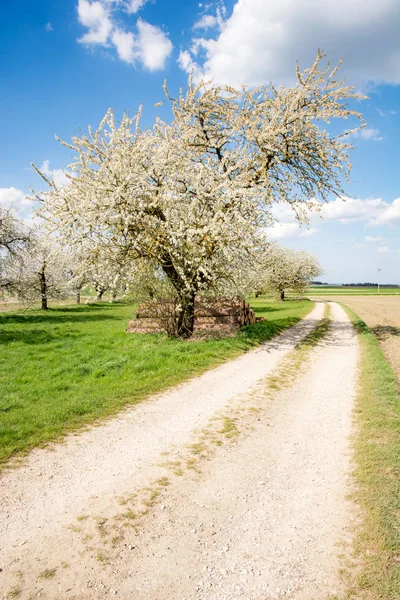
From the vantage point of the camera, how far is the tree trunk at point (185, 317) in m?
17.5

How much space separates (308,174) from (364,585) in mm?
21249

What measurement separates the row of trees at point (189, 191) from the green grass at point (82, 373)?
334cm

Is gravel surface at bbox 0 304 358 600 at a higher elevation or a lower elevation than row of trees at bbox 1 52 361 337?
lower

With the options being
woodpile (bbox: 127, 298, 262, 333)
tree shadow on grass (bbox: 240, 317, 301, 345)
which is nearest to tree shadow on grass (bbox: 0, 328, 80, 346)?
woodpile (bbox: 127, 298, 262, 333)

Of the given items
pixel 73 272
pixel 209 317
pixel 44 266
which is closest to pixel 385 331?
pixel 209 317

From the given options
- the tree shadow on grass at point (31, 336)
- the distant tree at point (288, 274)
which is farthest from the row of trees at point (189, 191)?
the distant tree at point (288, 274)

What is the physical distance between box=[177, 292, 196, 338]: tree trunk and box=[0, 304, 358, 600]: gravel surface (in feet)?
30.9

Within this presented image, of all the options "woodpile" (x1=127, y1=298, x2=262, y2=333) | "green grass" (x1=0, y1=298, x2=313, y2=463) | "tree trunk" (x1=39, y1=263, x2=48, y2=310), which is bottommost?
"green grass" (x1=0, y1=298, x2=313, y2=463)

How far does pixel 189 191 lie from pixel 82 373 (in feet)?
35.7

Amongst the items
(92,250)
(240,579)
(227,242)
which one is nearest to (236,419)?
(240,579)

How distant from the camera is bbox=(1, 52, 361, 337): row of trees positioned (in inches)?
648

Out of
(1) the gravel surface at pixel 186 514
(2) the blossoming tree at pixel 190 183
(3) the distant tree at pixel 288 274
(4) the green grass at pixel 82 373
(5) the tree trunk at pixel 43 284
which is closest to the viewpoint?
(1) the gravel surface at pixel 186 514

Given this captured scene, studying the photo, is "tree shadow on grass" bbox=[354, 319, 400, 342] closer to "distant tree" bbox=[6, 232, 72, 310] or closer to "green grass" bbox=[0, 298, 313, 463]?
"green grass" bbox=[0, 298, 313, 463]

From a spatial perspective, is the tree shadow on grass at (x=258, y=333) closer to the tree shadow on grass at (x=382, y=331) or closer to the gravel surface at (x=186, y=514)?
the tree shadow on grass at (x=382, y=331)
